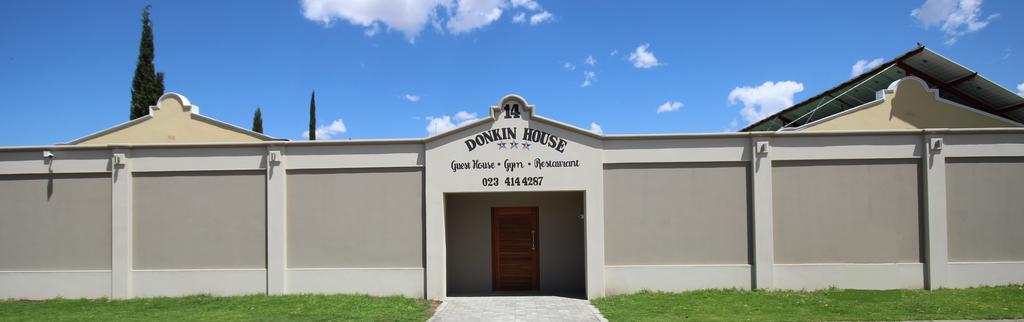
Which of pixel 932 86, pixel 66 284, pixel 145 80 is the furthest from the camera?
pixel 145 80

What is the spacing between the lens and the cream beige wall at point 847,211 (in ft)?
42.4

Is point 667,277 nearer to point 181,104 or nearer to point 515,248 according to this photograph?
point 515,248

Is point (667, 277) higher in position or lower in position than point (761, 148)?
Answer: lower

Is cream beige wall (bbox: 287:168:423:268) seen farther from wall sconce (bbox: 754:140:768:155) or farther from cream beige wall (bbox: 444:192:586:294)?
wall sconce (bbox: 754:140:768:155)

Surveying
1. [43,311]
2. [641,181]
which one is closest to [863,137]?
[641,181]

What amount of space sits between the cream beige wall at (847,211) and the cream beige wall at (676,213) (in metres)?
0.87

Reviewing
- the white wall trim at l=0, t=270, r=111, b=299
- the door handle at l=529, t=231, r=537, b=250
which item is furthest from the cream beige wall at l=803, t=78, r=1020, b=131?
the white wall trim at l=0, t=270, r=111, b=299

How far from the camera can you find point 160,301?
1283 cm

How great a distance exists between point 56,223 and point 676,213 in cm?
1360

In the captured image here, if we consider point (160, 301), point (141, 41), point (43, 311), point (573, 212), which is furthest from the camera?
point (141, 41)

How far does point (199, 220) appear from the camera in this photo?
1334 cm

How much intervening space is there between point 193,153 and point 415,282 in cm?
565

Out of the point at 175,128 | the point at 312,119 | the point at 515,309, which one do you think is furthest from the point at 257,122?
the point at 515,309

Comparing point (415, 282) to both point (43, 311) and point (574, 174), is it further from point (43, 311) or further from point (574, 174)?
point (43, 311)
